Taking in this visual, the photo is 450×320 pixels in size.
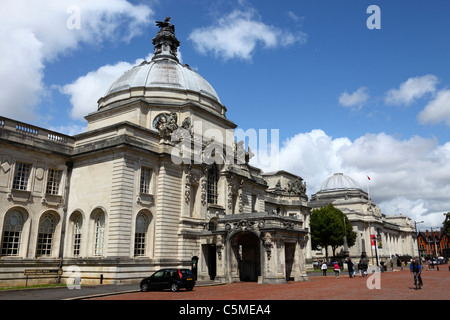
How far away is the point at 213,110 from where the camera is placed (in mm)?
49625

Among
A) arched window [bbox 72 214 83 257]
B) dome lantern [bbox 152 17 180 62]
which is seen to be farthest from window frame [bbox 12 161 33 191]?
dome lantern [bbox 152 17 180 62]

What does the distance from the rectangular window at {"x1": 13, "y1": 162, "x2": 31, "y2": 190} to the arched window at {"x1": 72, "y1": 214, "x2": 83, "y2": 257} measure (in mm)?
5393

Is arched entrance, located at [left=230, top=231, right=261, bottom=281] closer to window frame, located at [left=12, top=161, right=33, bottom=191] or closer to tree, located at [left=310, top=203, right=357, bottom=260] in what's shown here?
window frame, located at [left=12, top=161, right=33, bottom=191]

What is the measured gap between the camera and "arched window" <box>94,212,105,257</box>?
32656 mm

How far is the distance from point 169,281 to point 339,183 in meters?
91.8

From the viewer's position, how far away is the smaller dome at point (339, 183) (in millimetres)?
107812

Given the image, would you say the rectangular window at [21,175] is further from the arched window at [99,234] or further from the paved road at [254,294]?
the paved road at [254,294]

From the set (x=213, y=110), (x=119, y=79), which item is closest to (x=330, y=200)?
(x=213, y=110)

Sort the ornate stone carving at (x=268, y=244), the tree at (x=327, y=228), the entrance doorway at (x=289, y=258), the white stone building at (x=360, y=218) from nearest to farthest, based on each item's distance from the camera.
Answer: the ornate stone carving at (x=268, y=244)
the entrance doorway at (x=289, y=258)
the tree at (x=327, y=228)
the white stone building at (x=360, y=218)

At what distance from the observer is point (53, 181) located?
34.8 metres

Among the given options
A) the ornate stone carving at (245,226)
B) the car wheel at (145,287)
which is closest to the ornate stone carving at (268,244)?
the ornate stone carving at (245,226)

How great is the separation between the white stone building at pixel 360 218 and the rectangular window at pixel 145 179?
6122 cm

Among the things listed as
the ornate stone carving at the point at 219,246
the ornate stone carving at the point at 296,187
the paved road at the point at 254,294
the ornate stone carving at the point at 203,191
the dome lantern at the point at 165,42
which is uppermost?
the dome lantern at the point at 165,42
